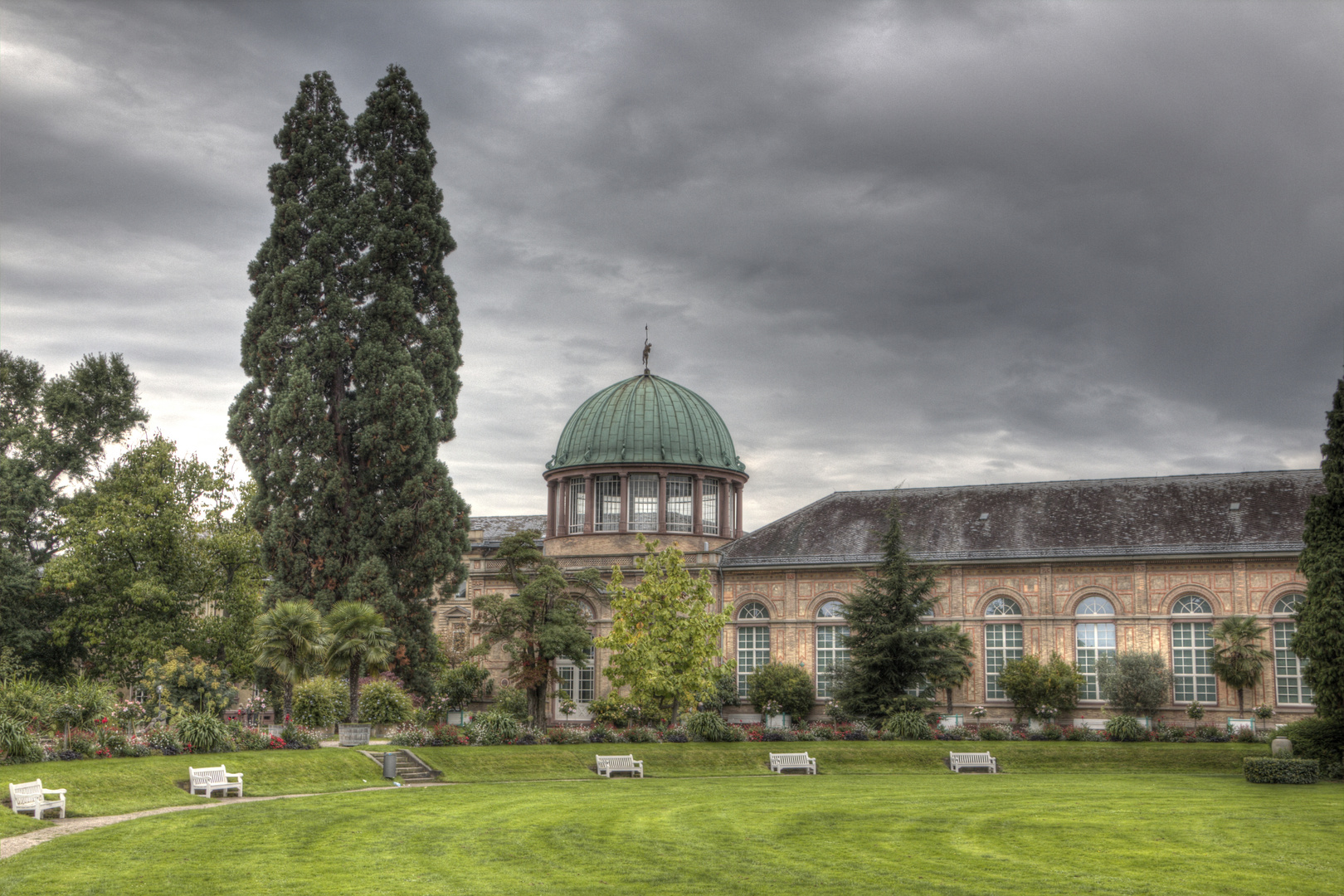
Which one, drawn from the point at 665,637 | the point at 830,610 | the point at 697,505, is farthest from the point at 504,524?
the point at 665,637

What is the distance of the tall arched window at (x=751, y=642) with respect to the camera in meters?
47.9

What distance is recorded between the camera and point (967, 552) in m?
45.7

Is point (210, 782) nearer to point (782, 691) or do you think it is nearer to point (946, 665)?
point (946, 665)

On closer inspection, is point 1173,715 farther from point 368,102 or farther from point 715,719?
point 368,102

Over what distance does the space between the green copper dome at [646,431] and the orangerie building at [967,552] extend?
0.08 metres

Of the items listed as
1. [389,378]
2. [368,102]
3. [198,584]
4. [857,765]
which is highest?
[368,102]

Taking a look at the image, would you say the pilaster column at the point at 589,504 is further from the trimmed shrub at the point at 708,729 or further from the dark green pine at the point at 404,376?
the trimmed shrub at the point at 708,729

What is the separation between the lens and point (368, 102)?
1686 inches

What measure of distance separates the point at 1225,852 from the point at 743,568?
3141cm

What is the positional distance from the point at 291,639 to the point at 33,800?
1336 centimetres

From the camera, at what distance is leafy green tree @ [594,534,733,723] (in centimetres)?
3691

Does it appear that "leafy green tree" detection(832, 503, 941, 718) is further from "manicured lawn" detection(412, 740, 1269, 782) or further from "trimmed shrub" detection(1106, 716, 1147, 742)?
"trimmed shrub" detection(1106, 716, 1147, 742)

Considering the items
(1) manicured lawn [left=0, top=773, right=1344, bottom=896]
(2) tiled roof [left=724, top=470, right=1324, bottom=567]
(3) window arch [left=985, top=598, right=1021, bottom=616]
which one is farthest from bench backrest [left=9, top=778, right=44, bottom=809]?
(3) window arch [left=985, top=598, right=1021, bottom=616]

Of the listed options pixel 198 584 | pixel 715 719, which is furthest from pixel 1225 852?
pixel 198 584
